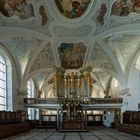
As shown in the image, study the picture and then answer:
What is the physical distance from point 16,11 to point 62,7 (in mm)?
3276

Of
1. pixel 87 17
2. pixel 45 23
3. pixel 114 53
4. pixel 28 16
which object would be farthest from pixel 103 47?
pixel 28 16

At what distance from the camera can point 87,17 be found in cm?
1983

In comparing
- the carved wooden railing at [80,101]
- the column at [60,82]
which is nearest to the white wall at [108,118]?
the carved wooden railing at [80,101]

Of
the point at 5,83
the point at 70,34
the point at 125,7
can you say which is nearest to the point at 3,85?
the point at 5,83

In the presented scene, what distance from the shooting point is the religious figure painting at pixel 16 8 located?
1594 centimetres

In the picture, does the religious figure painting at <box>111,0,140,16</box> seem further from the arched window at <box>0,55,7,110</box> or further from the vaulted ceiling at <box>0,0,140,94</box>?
the arched window at <box>0,55,7,110</box>

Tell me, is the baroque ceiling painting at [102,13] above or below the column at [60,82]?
above

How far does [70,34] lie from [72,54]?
3.23 meters

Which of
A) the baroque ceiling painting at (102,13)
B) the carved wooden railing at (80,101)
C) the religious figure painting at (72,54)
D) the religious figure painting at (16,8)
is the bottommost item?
the carved wooden railing at (80,101)

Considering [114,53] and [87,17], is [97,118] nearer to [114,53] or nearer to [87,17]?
[114,53]

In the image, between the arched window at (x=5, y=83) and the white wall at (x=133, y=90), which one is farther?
the white wall at (x=133, y=90)

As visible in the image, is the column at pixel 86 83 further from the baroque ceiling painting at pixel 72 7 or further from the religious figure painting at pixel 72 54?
the baroque ceiling painting at pixel 72 7

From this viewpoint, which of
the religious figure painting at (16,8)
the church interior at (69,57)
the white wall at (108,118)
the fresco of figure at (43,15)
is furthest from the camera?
the white wall at (108,118)

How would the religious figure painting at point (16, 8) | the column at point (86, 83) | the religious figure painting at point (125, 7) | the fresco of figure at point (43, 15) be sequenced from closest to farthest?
the religious figure painting at point (16, 8)
the religious figure painting at point (125, 7)
the fresco of figure at point (43, 15)
the column at point (86, 83)
